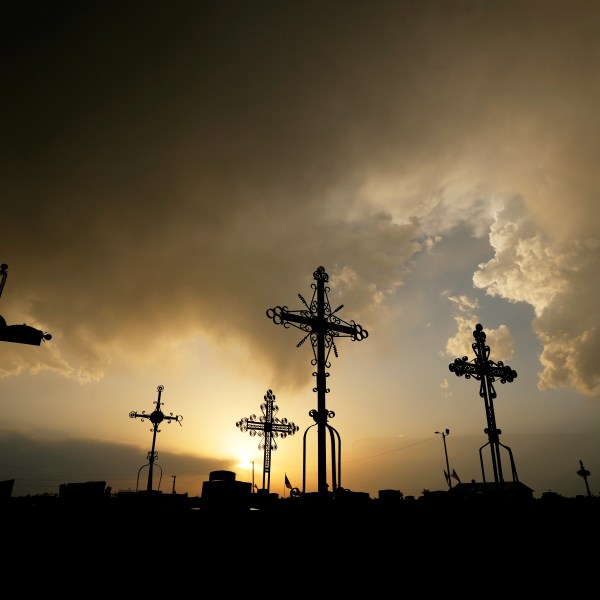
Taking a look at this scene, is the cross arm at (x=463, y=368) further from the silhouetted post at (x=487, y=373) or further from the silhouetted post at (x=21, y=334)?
the silhouetted post at (x=21, y=334)

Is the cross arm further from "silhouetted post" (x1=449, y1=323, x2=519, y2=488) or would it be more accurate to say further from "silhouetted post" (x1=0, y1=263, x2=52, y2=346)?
"silhouetted post" (x1=0, y1=263, x2=52, y2=346)

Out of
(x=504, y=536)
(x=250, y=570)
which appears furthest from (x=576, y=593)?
(x=250, y=570)

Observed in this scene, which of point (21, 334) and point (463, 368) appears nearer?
point (21, 334)

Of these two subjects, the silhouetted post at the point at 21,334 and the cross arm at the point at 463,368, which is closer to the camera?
the silhouetted post at the point at 21,334

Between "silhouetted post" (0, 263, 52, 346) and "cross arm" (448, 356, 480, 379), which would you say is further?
"cross arm" (448, 356, 480, 379)

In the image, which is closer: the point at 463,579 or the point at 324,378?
the point at 463,579

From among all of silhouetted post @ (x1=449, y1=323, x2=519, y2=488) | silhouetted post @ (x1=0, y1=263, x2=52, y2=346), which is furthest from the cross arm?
silhouetted post @ (x1=0, y1=263, x2=52, y2=346)

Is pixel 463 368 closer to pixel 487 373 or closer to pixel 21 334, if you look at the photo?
pixel 487 373

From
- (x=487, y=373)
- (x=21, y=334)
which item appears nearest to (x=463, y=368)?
(x=487, y=373)

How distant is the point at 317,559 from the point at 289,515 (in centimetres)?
140

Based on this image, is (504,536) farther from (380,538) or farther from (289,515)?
(289,515)

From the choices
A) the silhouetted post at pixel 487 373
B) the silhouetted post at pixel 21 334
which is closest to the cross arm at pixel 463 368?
the silhouetted post at pixel 487 373

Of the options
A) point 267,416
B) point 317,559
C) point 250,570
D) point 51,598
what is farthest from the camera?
point 267,416

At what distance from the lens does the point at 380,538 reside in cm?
556
